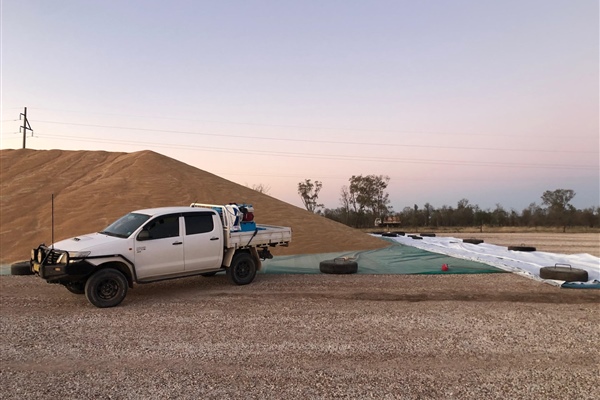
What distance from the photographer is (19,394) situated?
13.8 ft

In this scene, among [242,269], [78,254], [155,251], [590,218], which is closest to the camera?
[78,254]

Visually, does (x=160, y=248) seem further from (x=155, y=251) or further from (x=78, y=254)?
(x=78, y=254)

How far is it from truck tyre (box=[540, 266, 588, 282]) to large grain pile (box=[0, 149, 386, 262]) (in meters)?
7.84

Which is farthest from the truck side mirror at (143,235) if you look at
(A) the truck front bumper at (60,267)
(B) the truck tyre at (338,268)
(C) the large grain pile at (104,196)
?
(C) the large grain pile at (104,196)

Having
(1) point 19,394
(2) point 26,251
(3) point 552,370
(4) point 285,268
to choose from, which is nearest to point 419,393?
(3) point 552,370

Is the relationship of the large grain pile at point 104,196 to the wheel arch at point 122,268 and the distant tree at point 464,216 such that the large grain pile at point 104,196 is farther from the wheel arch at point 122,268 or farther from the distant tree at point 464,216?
the distant tree at point 464,216

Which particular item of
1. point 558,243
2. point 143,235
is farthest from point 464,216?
point 143,235

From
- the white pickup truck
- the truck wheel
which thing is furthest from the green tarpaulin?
the truck wheel

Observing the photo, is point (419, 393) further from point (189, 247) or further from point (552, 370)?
point (189, 247)

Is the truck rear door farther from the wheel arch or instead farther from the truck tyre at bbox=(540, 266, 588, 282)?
the truck tyre at bbox=(540, 266, 588, 282)

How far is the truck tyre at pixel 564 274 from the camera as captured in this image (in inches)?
406

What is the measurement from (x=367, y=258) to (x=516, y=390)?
10415mm

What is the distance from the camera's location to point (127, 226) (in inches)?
355

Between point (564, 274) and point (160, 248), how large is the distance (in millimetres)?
10088
